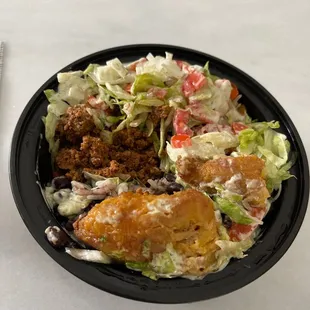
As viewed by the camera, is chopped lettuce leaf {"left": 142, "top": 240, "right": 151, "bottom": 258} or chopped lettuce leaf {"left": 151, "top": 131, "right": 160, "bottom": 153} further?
chopped lettuce leaf {"left": 151, "top": 131, "right": 160, "bottom": 153}

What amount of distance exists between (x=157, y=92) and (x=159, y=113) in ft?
0.21

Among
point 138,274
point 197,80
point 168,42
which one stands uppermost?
point 168,42

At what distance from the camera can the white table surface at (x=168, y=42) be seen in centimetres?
135

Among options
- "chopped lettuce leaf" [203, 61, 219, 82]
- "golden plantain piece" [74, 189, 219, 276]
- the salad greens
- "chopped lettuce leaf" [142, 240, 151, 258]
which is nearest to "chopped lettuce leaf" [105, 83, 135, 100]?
the salad greens

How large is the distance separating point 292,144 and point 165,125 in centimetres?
36

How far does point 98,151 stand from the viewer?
4.44 ft

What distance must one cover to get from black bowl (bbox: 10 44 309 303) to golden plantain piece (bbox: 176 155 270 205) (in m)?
0.09

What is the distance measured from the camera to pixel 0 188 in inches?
56.8

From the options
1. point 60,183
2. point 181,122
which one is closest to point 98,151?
point 60,183

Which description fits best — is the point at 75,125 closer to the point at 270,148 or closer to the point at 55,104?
the point at 55,104

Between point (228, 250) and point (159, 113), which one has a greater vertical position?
point (159, 113)

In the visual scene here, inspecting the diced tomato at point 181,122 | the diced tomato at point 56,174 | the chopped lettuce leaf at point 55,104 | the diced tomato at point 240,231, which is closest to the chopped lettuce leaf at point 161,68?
the diced tomato at point 181,122

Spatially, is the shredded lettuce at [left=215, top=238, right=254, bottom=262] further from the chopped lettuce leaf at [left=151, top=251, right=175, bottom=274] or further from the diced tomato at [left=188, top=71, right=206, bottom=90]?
the diced tomato at [left=188, top=71, right=206, bottom=90]

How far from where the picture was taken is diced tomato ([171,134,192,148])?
1349 mm
